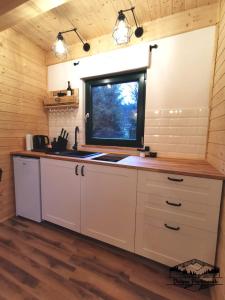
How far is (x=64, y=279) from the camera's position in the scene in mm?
1327

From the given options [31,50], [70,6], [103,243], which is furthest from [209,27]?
[103,243]

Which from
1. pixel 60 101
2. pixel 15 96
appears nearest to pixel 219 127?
pixel 60 101

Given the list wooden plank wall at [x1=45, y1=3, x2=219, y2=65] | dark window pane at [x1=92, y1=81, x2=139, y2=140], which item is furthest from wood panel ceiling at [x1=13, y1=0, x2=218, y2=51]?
dark window pane at [x1=92, y1=81, x2=139, y2=140]

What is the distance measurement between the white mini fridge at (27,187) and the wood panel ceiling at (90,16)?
166 cm

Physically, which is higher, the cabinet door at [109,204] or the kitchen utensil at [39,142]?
the kitchen utensil at [39,142]

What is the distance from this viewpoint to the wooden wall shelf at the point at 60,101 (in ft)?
7.62

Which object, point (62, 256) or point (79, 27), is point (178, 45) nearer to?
point (79, 27)

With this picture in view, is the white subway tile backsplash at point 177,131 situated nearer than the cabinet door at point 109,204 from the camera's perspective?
No

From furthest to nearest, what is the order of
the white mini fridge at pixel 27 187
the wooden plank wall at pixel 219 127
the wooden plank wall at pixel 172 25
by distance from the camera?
the white mini fridge at pixel 27 187
the wooden plank wall at pixel 172 25
the wooden plank wall at pixel 219 127

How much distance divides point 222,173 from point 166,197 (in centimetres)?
46

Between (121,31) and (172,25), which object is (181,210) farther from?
(172,25)

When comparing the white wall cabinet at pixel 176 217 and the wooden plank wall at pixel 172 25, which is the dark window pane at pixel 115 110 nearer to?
the wooden plank wall at pixel 172 25

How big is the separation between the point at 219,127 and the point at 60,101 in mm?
2037

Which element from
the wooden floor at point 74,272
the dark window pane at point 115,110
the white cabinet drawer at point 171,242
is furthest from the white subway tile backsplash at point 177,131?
the wooden floor at point 74,272
